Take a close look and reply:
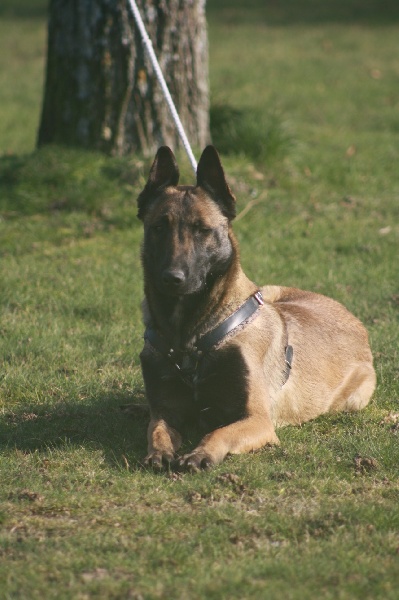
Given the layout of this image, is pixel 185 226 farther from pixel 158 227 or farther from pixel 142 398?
pixel 142 398

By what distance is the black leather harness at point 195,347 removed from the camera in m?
5.50

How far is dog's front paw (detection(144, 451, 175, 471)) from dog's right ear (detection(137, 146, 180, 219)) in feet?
4.65

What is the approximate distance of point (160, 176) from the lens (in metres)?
5.71

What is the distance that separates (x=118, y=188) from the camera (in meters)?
9.74

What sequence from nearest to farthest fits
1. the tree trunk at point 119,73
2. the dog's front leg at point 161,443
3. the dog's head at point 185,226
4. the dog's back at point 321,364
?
the dog's front leg at point 161,443, the dog's head at point 185,226, the dog's back at point 321,364, the tree trunk at point 119,73

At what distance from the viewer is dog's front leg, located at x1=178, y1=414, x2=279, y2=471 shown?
16.5 feet

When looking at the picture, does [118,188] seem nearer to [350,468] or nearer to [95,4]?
[95,4]

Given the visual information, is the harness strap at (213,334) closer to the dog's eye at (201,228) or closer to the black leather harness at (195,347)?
the black leather harness at (195,347)

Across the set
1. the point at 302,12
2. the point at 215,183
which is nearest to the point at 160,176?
the point at 215,183

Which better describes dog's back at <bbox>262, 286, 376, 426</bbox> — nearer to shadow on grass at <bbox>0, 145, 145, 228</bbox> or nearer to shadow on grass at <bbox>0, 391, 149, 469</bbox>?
shadow on grass at <bbox>0, 391, 149, 469</bbox>

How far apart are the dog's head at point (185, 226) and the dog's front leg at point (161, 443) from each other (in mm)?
742

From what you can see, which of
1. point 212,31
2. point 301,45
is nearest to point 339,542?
point 301,45

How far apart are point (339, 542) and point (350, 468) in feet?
3.26

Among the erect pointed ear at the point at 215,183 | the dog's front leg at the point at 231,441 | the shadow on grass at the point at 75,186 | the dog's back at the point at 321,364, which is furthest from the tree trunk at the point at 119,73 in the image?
the dog's front leg at the point at 231,441
